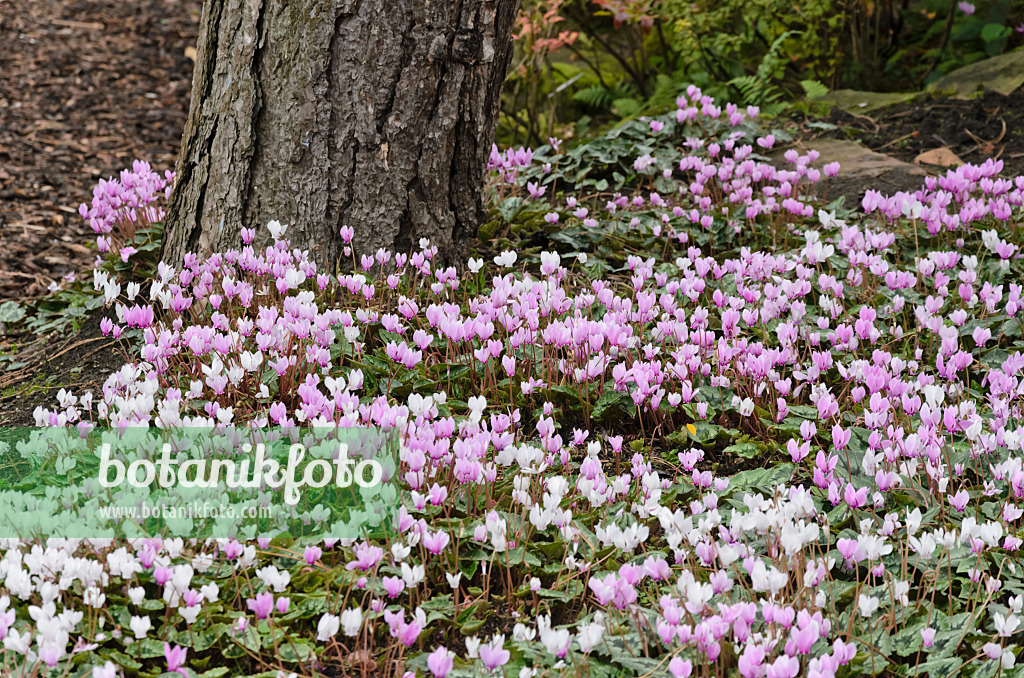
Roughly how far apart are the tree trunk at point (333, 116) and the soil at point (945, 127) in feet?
10.4

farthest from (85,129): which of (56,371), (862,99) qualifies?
(862,99)

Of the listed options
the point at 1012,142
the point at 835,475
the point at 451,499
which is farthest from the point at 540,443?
the point at 1012,142

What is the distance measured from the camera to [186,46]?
29.0 ft

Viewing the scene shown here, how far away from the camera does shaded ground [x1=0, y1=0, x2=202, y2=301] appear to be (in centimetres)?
532

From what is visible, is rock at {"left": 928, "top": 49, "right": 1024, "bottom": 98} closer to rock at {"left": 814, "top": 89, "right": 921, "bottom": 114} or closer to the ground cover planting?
rock at {"left": 814, "top": 89, "right": 921, "bottom": 114}

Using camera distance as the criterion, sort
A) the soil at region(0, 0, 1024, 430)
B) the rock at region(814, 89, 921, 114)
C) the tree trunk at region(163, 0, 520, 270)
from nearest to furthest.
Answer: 1. the tree trunk at region(163, 0, 520, 270)
2. the soil at region(0, 0, 1024, 430)
3. the rock at region(814, 89, 921, 114)

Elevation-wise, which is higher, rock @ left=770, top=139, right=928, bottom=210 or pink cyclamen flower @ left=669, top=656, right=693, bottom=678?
rock @ left=770, top=139, right=928, bottom=210

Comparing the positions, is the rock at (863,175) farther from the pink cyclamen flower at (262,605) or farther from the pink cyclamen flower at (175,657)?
the pink cyclamen flower at (175,657)

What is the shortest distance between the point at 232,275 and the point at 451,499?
1648mm

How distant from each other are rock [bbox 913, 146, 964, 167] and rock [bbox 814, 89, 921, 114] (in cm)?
90

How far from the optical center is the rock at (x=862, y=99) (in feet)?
20.7

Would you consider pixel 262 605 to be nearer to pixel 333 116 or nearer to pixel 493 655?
pixel 493 655

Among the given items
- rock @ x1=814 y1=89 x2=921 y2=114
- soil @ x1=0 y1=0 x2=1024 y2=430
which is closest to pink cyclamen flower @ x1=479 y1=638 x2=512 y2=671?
soil @ x1=0 y1=0 x2=1024 y2=430

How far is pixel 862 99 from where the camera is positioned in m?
6.49
